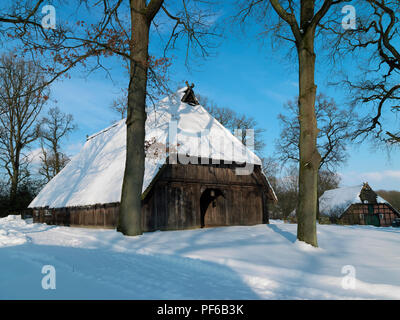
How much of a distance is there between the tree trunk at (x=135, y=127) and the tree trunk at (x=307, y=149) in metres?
5.26

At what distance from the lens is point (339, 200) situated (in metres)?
44.0

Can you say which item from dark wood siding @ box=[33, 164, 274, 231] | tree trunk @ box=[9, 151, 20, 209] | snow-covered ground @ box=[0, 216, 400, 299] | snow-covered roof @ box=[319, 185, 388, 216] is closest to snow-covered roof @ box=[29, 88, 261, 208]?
dark wood siding @ box=[33, 164, 274, 231]

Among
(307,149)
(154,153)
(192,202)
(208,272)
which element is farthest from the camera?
(192,202)

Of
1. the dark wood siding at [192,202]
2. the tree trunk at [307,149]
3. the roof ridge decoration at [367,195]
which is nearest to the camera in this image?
the tree trunk at [307,149]

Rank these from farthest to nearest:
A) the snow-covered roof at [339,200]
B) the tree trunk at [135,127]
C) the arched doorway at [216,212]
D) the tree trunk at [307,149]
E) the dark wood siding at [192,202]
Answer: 1. the snow-covered roof at [339,200]
2. the arched doorway at [216,212]
3. the dark wood siding at [192,202]
4. the tree trunk at [135,127]
5. the tree trunk at [307,149]

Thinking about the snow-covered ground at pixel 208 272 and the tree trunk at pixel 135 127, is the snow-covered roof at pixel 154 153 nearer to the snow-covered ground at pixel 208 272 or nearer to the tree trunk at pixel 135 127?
the tree trunk at pixel 135 127

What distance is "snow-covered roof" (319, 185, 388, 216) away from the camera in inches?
1636

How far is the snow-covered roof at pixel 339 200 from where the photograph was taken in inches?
1636

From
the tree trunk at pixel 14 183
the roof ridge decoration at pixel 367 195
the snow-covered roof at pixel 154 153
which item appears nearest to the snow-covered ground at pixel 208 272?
the snow-covered roof at pixel 154 153

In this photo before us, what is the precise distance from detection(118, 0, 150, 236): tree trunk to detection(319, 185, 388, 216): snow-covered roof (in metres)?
38.9

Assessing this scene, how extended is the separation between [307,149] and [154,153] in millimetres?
7125

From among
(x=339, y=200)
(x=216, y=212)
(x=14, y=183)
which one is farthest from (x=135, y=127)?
(x=339, y=200)

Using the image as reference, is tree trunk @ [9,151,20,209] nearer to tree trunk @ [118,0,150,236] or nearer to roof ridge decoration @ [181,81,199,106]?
roof ridge decoration @ [181,81,199,106]

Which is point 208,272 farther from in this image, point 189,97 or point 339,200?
point 339,200
